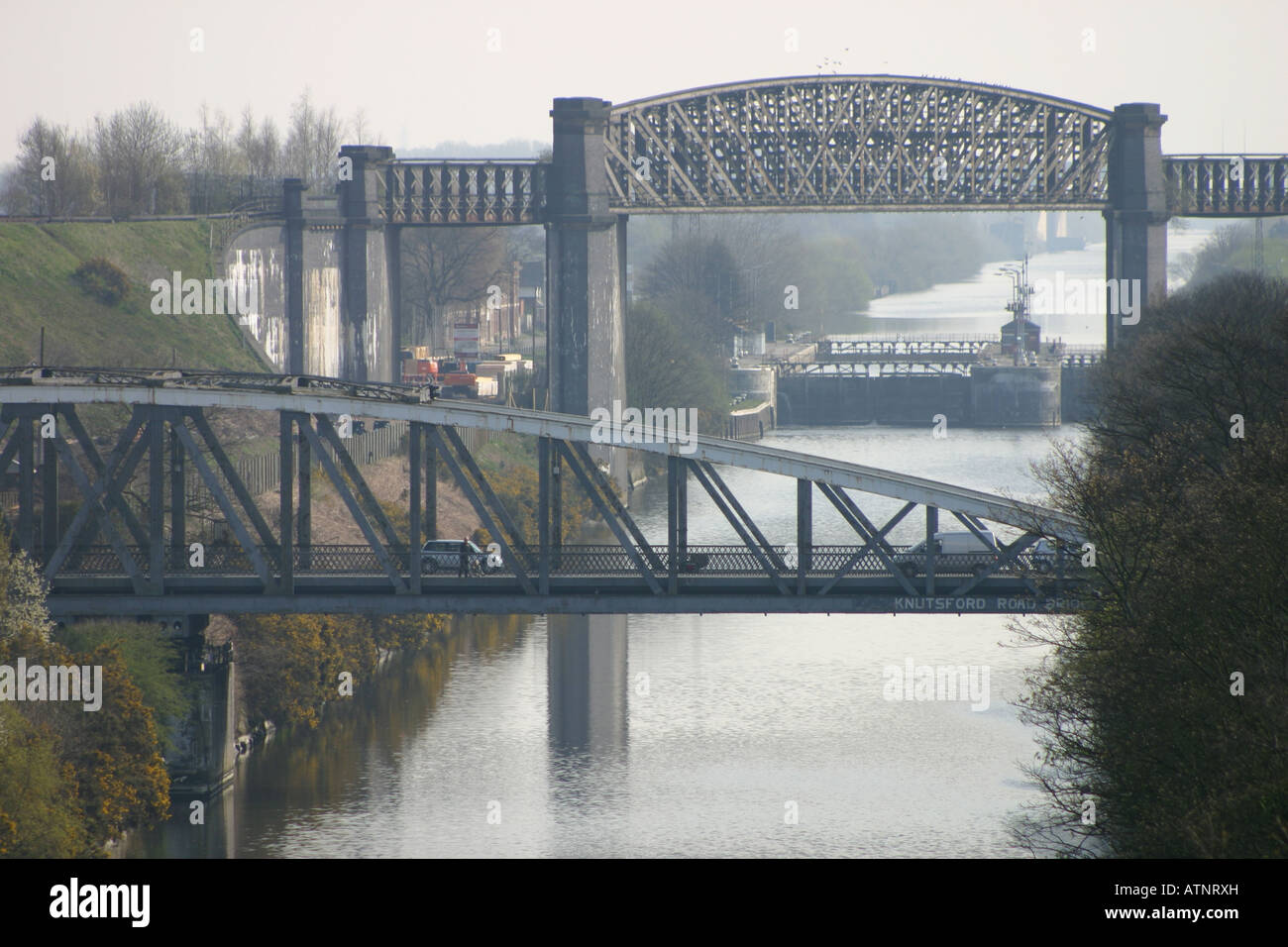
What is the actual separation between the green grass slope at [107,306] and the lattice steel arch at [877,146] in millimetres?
26419

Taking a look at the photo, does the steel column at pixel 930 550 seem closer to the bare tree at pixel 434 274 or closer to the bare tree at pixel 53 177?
the bare tree at pixel 53 177

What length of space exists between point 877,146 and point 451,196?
78.5 feet

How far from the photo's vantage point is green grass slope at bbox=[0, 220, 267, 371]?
243 ft

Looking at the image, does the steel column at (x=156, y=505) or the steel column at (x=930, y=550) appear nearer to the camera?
the steel column at (x=930, y=550)

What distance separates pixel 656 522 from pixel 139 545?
141 ft

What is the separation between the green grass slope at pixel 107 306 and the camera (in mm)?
73938

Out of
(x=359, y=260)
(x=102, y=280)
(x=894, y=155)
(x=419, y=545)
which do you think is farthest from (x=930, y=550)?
(x=894, y=155)

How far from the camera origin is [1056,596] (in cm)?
3919

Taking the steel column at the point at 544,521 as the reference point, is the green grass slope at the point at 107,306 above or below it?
above

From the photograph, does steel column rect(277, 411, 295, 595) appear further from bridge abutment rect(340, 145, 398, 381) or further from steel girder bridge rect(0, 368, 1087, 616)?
bridge abutment rect(340, 145, 398, 381)

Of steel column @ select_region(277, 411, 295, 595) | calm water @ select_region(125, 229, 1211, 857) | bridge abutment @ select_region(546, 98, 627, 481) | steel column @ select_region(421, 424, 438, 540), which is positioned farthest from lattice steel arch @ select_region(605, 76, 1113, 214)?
steel column @ select_region(277, 411, 295, 595)

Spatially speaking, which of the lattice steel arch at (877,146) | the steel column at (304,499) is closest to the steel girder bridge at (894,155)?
the lattice steel arch at (877,146)
